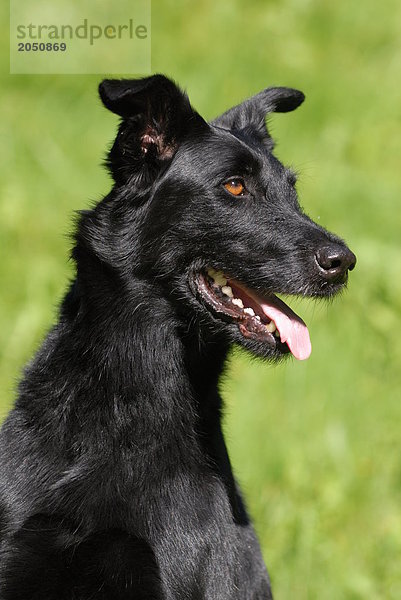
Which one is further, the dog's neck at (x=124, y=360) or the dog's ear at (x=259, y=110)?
the dog's ear at (x=259, y=110)

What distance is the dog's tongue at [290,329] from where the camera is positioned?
179 inches

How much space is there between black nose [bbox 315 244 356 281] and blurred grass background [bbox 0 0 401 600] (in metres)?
0.70

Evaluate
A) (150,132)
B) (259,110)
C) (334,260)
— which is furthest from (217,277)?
(259,110)

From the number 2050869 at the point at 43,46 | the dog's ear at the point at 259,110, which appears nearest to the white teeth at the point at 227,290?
the dog's ear at the point at 259,110

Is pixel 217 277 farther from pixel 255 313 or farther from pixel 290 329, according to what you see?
pixel 290 329

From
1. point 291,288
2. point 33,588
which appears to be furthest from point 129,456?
point 291,288

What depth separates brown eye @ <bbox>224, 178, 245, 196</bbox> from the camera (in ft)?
15.3

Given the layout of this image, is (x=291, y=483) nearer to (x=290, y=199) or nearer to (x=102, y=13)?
(x=290, y=199)

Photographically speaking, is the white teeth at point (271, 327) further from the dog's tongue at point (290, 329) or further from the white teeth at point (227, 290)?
the white teeth at point (227, 290)

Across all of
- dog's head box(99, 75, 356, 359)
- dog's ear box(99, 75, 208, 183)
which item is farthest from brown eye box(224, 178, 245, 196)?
dog's ear box(99, 75, 208, 183)

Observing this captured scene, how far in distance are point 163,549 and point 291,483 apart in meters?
3.12

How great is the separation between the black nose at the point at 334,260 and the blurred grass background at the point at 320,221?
0.70m

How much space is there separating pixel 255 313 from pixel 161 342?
0.42 metres

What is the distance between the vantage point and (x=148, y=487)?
4449 mm
